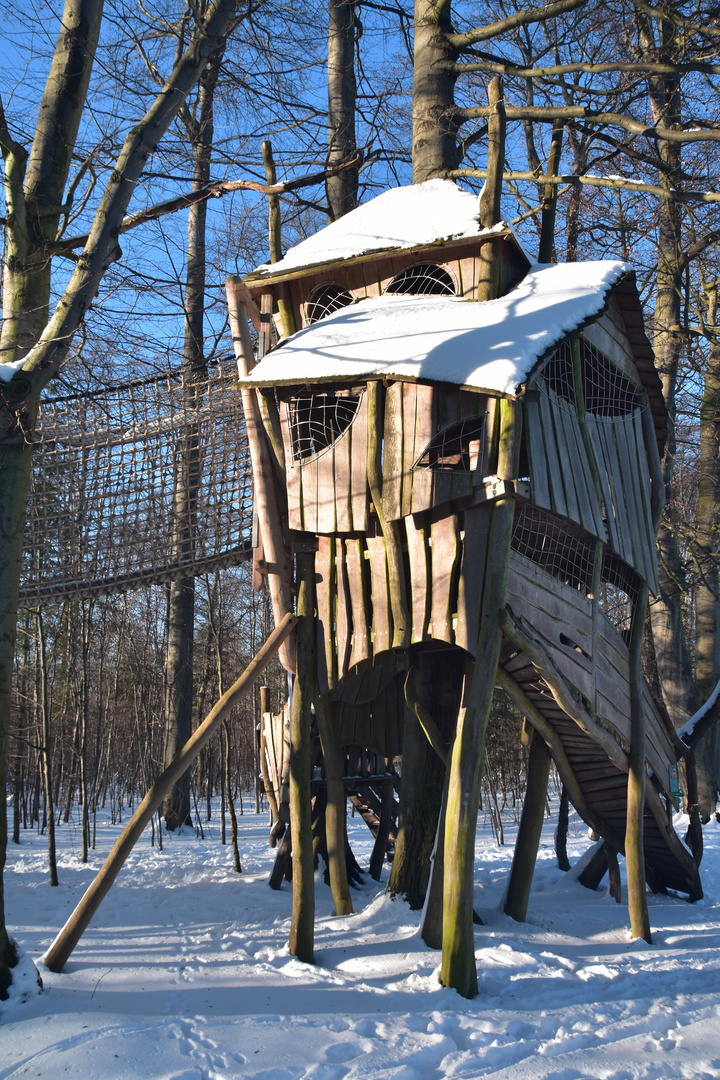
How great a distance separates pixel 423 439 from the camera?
5477 millimetres

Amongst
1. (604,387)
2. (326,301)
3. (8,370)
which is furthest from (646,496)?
(8,370)

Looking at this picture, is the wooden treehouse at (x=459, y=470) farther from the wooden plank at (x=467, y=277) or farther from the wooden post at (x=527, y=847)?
the wooden post at (x=527, y=847)

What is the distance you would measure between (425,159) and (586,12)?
10.4 feet

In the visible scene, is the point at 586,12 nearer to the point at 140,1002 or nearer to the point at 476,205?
the point at 476,205

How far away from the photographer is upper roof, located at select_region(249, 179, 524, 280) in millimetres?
6186

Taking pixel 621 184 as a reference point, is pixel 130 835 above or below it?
below

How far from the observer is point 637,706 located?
6.79m

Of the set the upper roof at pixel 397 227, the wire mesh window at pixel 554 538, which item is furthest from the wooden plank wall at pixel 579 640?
the upper roof at pixel 397 227

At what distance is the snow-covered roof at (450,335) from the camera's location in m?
5.30

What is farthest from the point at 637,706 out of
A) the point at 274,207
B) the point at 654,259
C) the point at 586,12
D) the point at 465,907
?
the point at 654,259

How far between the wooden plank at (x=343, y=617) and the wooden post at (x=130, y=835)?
0.53 m

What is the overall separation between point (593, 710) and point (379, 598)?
6.29ft

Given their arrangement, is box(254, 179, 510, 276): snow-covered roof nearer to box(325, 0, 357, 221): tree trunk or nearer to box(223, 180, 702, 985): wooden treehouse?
box(223, 180, 702, 985): wooden treehouse

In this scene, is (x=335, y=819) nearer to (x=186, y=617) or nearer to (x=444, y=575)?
(x=444, y=575)
